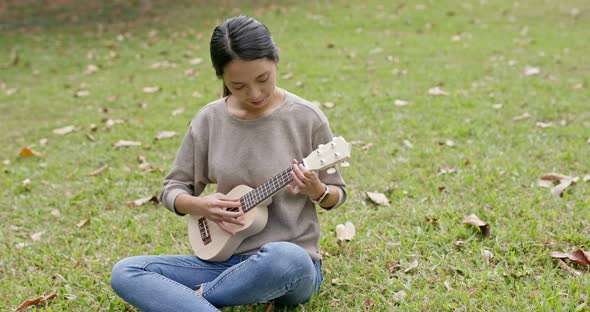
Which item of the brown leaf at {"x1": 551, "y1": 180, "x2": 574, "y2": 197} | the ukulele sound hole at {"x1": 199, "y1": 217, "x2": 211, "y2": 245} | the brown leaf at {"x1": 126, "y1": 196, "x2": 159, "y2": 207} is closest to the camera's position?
the ukulele sound hole at {"x1": 199, "y1": 217, "x2": 211, "y2": 245}

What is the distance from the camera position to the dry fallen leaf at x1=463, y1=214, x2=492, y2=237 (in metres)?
3.08

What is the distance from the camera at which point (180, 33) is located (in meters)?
9.95

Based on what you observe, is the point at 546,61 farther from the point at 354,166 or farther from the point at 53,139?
the point at 53,139

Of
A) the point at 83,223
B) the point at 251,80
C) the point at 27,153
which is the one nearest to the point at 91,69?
the point at 27,153

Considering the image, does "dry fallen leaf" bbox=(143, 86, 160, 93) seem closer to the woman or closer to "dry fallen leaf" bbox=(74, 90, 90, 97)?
"dry fallen leaf" bbox=(74, 90, 90, 97)

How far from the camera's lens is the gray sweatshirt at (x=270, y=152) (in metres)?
2.54

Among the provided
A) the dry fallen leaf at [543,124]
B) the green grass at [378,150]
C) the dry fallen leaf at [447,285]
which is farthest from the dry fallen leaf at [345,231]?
the dry fallen leaf at [543,124]

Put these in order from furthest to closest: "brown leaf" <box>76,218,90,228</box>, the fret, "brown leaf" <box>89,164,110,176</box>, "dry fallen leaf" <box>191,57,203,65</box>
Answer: "dry fallen leaf" <box>191,57,203,65</box> → "brown leaf" <box>89,164,110,176</box> → "brown leaf" <box>76,218,90,228</box> → the fret

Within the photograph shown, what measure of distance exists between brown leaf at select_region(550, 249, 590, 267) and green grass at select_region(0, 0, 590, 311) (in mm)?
74

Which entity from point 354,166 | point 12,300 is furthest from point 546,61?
point 12,300

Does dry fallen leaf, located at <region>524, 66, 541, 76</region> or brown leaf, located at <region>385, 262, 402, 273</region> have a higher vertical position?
brown leaf, located at <region>385, 262, 402, 273</region>

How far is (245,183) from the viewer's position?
260cm

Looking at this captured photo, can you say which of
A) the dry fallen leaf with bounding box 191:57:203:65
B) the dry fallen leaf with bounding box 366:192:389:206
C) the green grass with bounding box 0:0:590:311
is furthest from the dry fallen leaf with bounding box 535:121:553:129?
the dry fallen leaf with bounding box 191:57:203:65

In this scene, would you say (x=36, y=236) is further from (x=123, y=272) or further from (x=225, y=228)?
(x=225, y=228)
